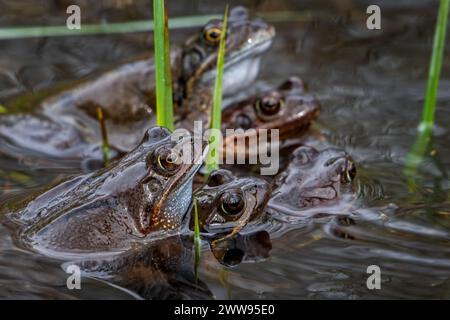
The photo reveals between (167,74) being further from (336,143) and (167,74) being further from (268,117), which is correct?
(336,143)

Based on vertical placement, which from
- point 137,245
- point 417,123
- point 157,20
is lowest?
point 137,245

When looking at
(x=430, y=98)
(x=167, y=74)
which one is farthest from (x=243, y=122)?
(x=167, y=74)

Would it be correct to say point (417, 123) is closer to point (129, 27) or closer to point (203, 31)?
point (203, 31)

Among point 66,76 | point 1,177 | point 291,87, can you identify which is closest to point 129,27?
point 66,76

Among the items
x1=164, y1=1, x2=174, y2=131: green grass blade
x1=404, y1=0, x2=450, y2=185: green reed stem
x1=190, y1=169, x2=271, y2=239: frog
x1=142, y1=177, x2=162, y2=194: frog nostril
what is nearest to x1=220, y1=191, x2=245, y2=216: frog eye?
x1=190, y1=169, x2=271, y2=239: frog

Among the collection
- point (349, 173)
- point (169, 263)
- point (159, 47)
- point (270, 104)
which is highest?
point (159, 47)
